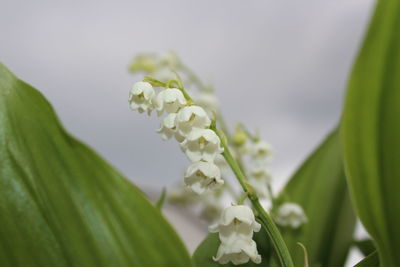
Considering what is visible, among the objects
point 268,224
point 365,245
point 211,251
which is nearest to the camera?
point 268,224

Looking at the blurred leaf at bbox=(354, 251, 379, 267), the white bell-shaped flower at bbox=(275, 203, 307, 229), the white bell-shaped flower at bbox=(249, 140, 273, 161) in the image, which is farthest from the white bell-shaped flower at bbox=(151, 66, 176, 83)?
the blurred leaf at bbox=(354, 251, 379, 267)

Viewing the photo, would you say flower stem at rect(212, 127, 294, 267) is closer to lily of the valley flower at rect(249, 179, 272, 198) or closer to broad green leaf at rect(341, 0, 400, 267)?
broad green leaf at rect(341, 0, 400, 267)

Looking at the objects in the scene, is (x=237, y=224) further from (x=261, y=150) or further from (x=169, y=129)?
(x=261, y=150)

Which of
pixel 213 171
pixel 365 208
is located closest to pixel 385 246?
pixel 365 208

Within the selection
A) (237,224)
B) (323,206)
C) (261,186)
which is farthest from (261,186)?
(237,224)

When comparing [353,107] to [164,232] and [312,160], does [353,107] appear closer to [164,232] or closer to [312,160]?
[164,232]

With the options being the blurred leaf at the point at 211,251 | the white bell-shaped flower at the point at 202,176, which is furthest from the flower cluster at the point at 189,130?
the blurred leaf at the point at 211,251
